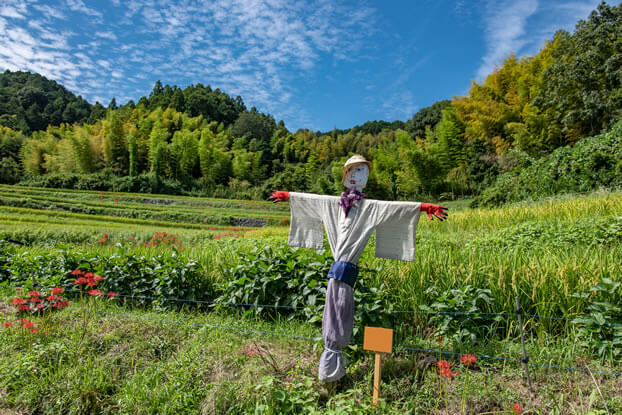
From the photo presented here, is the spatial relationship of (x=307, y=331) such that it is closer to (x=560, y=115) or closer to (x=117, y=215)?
(x=117, y=215)

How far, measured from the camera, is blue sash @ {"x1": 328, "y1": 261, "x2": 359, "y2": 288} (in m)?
2.15

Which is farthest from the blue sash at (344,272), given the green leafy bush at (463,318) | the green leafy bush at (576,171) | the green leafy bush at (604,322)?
the green leafy bush at (576,171)

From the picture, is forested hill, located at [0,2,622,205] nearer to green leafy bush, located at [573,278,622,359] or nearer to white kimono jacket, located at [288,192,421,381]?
green leafy bush, located at [573,278,622,359]

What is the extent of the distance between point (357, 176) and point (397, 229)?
1.66 feet

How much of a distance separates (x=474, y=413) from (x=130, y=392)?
2339 millimetres

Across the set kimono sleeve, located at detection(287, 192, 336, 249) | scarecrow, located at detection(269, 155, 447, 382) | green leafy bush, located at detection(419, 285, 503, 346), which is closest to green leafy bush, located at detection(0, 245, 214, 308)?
kimono sleeve, located at detection(287, 192, 336, 249)

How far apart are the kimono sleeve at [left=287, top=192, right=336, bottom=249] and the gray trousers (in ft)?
1.58

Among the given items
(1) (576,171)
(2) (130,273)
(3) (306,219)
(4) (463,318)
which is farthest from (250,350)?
(1) (576,171)

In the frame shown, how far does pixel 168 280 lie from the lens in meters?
3.72

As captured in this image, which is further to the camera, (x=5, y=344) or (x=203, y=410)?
(x=5, y=344)

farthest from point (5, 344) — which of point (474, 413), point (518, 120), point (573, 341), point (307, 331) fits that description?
point (518, 120)

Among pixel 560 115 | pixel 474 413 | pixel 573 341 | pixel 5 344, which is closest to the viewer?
pixel 474 413

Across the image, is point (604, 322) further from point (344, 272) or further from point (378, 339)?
point (344, 272)

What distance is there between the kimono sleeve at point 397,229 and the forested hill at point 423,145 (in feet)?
30.4
